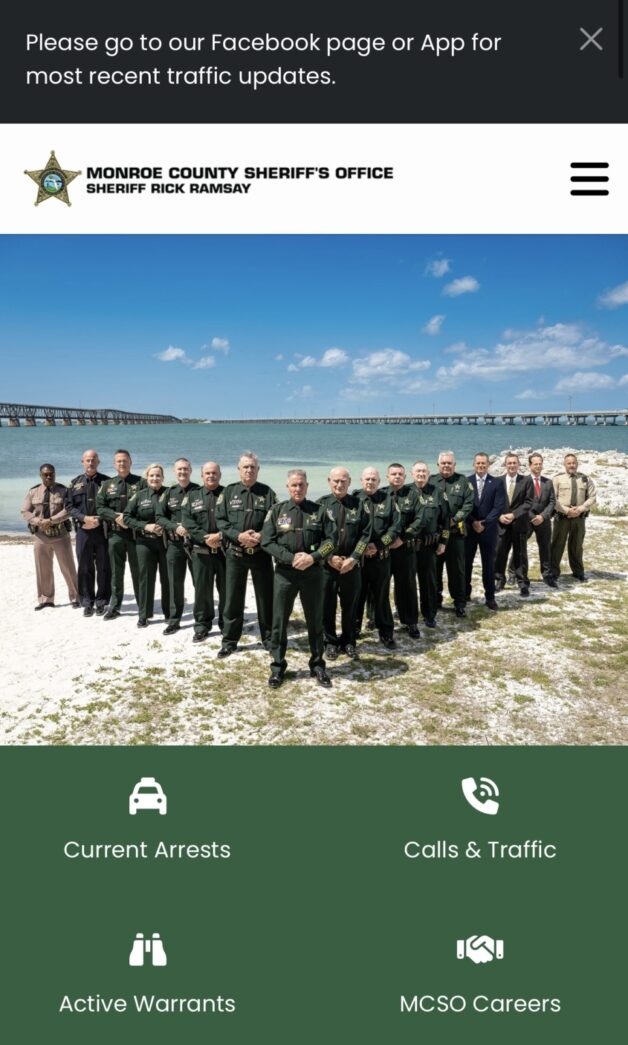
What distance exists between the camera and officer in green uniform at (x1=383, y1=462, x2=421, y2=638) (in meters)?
6.83

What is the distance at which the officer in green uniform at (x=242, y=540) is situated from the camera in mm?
6168

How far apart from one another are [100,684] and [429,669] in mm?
3693

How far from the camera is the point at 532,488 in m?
8.84

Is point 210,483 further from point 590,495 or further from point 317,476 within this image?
point 317,476

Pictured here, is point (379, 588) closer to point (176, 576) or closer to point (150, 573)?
point (176, 576)

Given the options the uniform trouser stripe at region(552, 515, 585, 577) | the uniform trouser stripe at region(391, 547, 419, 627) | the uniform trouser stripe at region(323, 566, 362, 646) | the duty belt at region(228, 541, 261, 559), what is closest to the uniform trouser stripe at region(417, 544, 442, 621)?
the uniform trouser stripe at region(391, 547, 419, 627)

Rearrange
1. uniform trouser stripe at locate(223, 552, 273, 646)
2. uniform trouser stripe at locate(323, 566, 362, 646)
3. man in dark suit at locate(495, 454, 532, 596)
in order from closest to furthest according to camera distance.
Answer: uniform trouser stripe at locate(323, 566, 362, 646)
uniform trouser stripe at locate(223, 552, 273, 646)
man in dark suit at locate(495, 454, 532, 596)

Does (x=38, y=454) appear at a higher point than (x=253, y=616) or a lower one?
higher

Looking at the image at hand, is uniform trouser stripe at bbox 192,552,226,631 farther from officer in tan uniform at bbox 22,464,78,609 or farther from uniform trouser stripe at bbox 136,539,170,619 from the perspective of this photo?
officer in tan uniform at bbox 22,464,78,609

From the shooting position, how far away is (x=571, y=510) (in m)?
9.05
